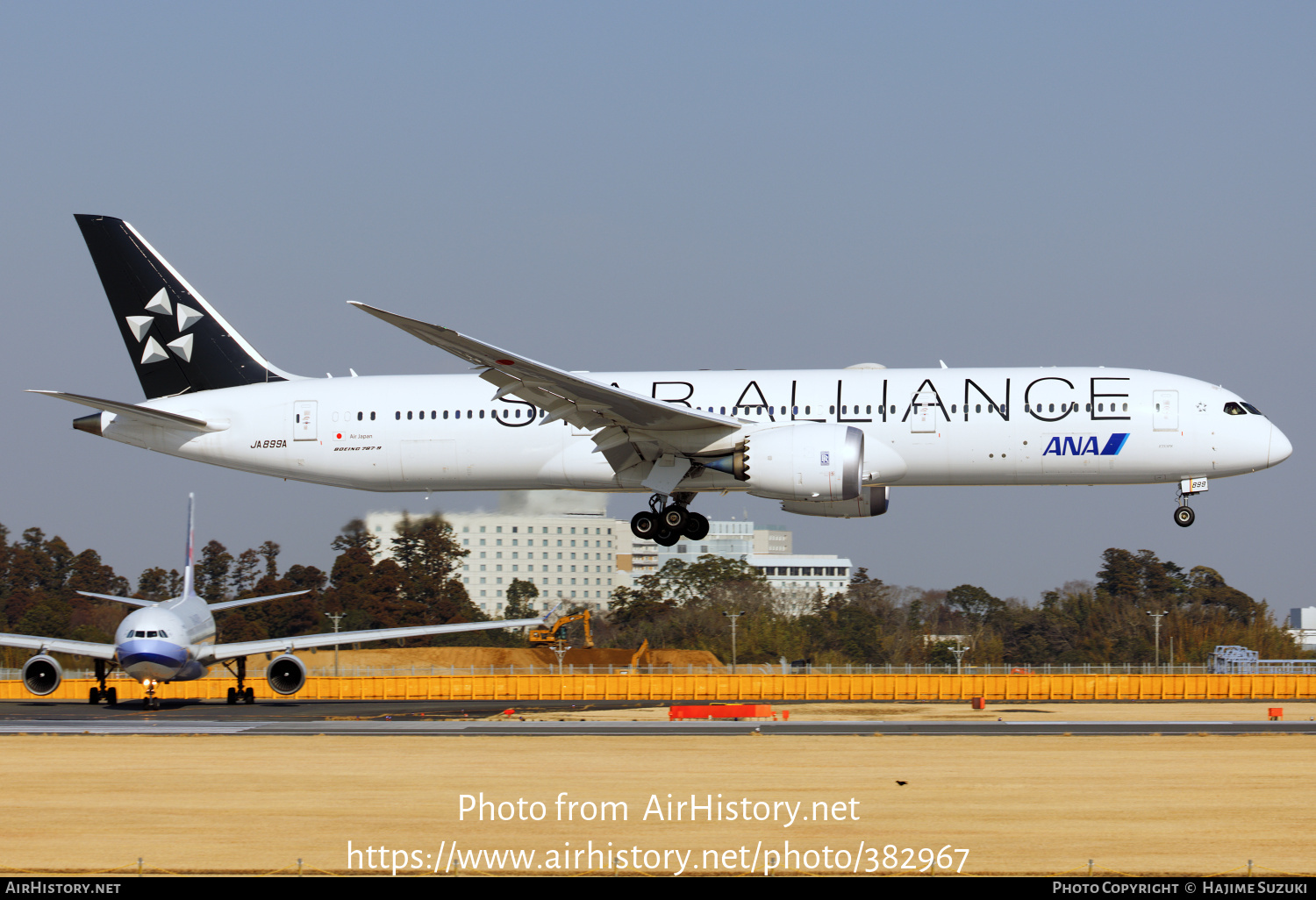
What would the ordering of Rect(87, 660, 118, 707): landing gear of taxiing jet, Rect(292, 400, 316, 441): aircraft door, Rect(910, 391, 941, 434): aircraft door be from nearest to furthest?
Rect(910, 391, 941, 434): aircraft door, Rect(292, 400, 316, 441): aircraft door, Rect(87, 660, 118, 707): landing gear of taxiing jet

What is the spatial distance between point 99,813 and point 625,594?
235 ft

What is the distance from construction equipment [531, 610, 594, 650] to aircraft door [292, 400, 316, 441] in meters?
41.6

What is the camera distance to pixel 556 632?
79688 mm

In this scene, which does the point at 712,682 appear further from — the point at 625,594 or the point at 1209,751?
the point at 625,594

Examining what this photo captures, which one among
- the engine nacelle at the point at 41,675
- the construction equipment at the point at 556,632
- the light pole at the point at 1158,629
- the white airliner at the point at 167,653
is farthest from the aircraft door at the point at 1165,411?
the construction equipment at the point at 556,632

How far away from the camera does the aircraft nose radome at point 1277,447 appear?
103 ft

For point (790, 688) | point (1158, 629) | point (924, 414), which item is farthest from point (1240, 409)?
point (1158, 629)

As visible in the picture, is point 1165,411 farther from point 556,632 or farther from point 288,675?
point 556,632

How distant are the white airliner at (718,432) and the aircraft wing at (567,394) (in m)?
0.06

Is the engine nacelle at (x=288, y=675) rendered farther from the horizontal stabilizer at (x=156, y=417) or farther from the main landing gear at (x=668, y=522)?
the main landing gear at (x=668, y=522)

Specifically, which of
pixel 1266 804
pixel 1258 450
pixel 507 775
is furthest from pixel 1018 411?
pixel 507 775

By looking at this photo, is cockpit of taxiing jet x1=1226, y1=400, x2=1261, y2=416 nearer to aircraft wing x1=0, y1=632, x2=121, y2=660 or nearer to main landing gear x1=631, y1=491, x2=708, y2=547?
main landing gear x1=631, y1=491, x2=708, y2=547

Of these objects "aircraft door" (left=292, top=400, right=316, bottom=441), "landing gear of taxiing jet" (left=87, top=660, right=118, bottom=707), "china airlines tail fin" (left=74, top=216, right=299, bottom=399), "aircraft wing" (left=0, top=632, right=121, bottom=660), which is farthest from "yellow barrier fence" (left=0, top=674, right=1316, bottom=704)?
"aircraft door" (left=292, top=400, right=316, bottom=441)

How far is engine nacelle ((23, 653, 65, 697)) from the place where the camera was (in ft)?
146
